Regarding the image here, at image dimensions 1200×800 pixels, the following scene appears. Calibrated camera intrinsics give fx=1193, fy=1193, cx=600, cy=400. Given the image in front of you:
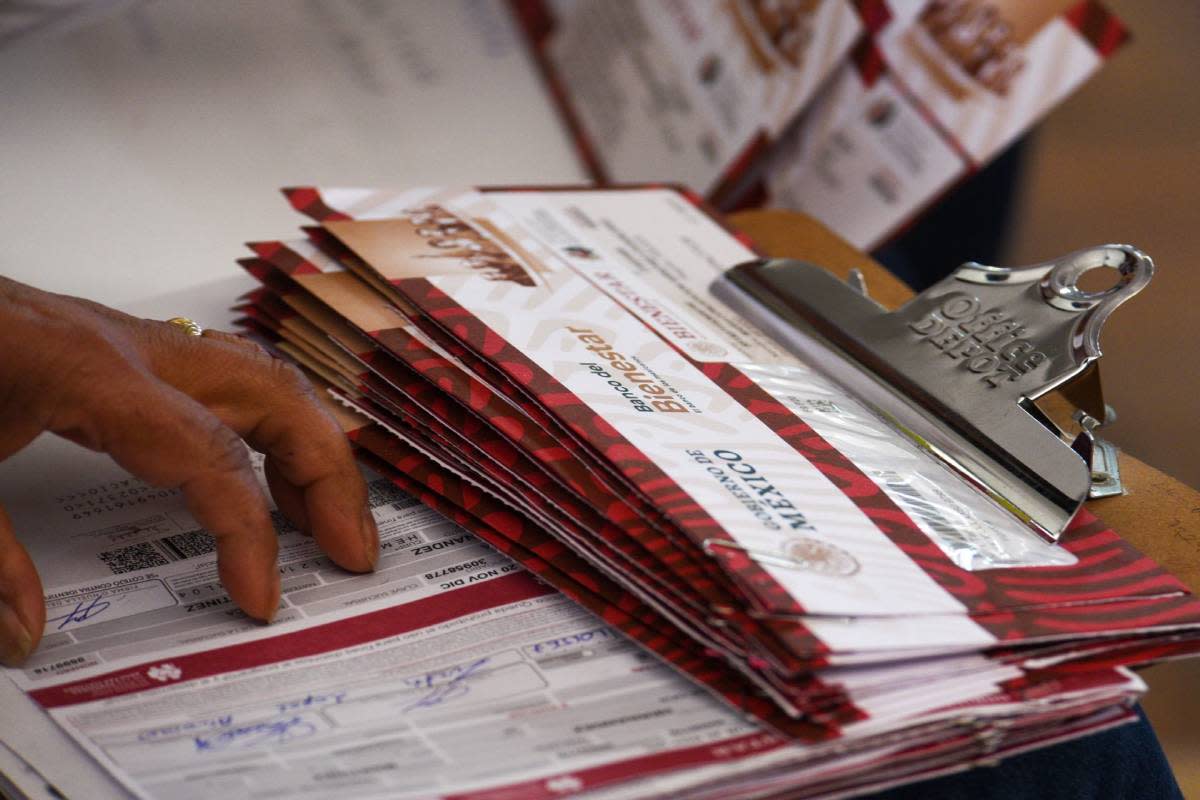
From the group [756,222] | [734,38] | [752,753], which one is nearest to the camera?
[752,753]

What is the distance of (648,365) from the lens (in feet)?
Answer: 2.10

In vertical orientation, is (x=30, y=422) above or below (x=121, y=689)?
above

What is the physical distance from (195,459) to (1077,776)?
1.36 ft

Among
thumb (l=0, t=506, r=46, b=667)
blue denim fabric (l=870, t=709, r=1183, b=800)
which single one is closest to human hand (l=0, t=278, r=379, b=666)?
thumb (l=0, t=506, r=46, b=667)

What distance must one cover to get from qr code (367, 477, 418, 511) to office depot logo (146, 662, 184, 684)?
0.47 feet

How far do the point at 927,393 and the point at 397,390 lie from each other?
0.93 feet

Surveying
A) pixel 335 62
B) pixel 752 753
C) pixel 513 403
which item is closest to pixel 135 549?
pixel 513 403

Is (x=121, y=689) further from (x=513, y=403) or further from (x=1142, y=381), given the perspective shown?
(x=1142, y=381)

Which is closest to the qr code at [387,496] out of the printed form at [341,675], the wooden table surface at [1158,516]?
the printed form at [341,675]

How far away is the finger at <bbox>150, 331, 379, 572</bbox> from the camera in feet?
1.85
